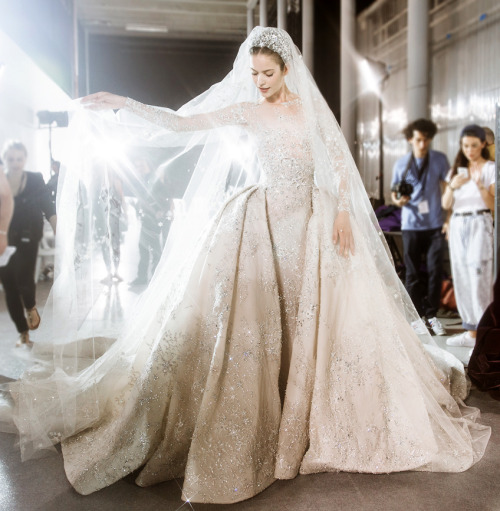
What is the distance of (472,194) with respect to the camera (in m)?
3.27

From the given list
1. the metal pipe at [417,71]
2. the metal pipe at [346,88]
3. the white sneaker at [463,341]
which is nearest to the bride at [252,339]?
the metal pipe at [346,88]

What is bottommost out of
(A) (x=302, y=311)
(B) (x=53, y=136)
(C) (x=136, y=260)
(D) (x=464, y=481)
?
(D) (x=464, y=481)

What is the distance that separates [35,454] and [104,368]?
37 centimetres

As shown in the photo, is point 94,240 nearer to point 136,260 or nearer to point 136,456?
point 136,260

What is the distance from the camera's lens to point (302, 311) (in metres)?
1.70

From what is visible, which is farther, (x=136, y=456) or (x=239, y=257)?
(x=239, y=257)

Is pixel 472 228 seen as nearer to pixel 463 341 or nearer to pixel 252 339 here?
pixel 463 341

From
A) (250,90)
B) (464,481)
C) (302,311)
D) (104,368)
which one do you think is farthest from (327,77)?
(464,481)

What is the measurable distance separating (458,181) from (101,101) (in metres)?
2.35

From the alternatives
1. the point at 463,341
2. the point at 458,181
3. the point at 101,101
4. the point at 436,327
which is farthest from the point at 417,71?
the point at 101,101

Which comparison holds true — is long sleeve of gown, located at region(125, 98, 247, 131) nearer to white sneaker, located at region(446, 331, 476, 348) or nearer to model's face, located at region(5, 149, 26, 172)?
model's face, located at region(5, 149, 26, 172)

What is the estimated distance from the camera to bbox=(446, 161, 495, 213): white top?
10.5ft

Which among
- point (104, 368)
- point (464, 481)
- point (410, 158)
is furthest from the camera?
point (410, 158)

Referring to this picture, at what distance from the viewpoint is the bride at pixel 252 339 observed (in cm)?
158
